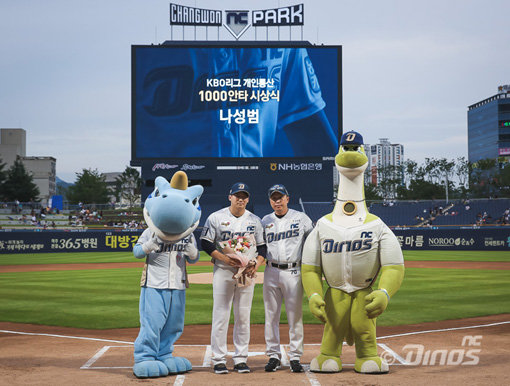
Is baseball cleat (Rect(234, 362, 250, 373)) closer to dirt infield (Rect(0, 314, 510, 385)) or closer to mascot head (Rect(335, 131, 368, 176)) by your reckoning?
dirt infield (Rect(0, 314, 510, 385))

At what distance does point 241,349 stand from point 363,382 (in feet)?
4.49

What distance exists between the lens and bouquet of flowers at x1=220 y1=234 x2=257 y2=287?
241 inches

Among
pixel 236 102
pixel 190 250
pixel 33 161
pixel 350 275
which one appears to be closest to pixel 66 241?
pixel 236 102

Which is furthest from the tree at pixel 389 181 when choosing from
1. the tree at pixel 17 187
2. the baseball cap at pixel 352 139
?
the baseball cap at pixel 352 139

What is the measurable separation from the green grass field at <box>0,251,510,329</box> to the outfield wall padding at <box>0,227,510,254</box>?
39.7 ft

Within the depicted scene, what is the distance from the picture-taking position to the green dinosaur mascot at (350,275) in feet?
19.6

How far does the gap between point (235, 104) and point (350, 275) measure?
30287 millimetres

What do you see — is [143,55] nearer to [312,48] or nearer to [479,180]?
[312,48]

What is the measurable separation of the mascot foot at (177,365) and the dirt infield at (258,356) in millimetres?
115

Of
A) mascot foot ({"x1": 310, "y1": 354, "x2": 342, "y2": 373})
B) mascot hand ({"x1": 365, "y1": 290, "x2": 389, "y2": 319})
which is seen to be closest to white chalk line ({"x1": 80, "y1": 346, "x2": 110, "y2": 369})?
mascot foot ({"x1": 310, "y1": 354, "x2": 342, "y2": 373})

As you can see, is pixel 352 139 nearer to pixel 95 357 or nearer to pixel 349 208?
pixel 349 208

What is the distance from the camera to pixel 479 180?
257 ft

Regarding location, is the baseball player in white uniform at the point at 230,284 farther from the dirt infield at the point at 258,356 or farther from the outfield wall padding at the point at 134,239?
the outfield wall padding at the point at 134,239

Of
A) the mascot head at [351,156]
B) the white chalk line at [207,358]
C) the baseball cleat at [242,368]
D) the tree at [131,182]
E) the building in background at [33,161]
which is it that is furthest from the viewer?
the building in background at [33,161]
